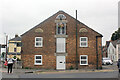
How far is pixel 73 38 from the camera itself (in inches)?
1148

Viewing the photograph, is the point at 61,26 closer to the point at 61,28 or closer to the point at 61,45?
the point at 61,28

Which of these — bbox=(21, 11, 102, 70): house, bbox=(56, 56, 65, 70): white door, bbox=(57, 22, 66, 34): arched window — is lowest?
bbox=(56, 56, 65, 70): white door

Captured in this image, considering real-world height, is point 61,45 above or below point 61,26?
below

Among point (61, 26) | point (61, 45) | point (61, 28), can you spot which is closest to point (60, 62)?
point (61, 45)

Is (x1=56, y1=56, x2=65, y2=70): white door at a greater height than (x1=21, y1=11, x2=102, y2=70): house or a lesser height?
lesser

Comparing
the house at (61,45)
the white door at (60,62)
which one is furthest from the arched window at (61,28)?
the white door at (60,62)

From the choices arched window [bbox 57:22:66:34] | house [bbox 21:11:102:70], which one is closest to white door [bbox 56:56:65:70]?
house [bbox 21:11:102:70]

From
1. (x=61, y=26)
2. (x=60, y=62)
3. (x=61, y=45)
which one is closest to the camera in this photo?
(x=60, y=62)

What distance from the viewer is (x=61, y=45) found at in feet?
95.2

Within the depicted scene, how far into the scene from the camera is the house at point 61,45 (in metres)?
28.8

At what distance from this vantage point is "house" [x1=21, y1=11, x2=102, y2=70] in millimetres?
28766

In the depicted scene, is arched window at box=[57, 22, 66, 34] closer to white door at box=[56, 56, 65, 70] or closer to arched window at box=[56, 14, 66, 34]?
arched window at box=[56, 14, 66, 34]

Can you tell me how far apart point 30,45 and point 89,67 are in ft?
29.3

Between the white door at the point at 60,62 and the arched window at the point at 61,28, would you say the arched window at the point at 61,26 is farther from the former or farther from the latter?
the white door at the point at 60,62
